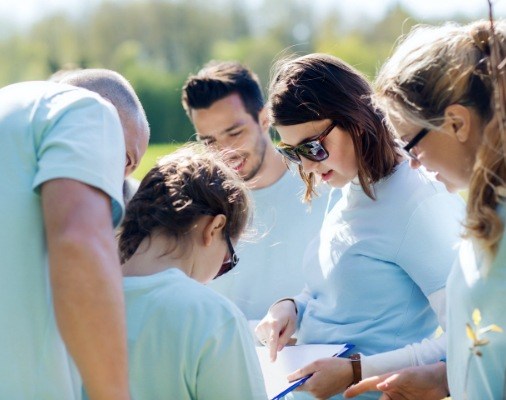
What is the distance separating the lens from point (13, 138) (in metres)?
1.90

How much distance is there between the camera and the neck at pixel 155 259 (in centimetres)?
235

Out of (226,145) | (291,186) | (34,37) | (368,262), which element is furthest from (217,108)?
(34,37)

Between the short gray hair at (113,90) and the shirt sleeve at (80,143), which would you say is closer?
the shirt sleeve at (80,143)

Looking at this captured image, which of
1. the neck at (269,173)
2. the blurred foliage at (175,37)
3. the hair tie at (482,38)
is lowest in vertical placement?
the blurred foliage at (175,37)

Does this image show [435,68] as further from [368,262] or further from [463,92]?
[368,262]

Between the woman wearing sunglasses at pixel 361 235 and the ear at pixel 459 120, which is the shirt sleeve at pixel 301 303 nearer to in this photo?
the woman wearing sunglasses at pixel 361 235

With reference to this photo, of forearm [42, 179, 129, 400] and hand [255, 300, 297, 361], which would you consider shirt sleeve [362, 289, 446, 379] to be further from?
forearm [42, 179, 129, 400]

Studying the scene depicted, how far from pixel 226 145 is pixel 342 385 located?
165 cm

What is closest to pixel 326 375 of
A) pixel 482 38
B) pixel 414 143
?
pixel 414 143

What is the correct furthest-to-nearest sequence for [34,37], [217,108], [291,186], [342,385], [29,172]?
[34,37], [217,108], [291,186], [342,385], [29,172]

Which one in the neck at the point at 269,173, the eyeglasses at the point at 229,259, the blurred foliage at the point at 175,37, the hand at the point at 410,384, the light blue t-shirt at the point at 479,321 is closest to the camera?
the light blue t-shirt at the point at 479,321

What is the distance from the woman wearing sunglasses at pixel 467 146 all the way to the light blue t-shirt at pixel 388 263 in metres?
0.50

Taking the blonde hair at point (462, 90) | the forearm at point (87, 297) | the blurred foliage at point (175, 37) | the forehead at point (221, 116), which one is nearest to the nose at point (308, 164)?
the blonde hair at point (462, 90)

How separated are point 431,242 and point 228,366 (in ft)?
2.76
